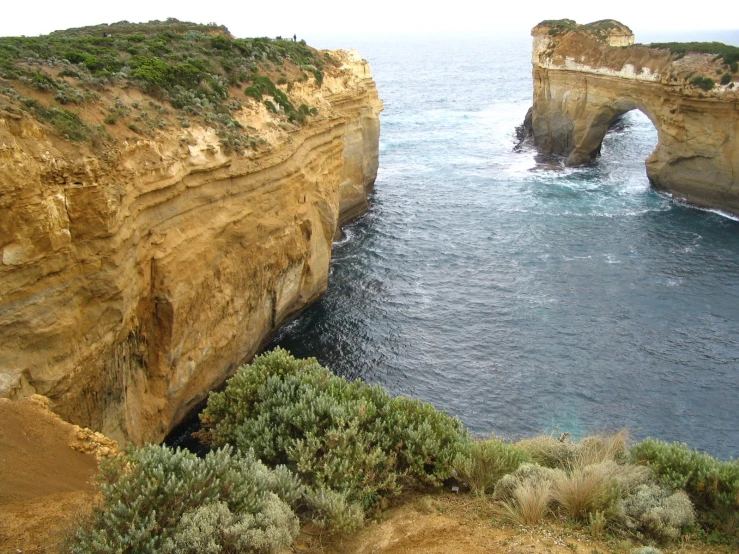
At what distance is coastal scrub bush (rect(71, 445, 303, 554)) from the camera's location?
26.2 ft

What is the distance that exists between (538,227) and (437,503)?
31375 millimetres

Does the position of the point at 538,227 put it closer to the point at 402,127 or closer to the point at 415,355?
the point at 415,355

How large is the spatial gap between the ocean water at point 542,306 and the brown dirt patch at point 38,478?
1430 centimetres

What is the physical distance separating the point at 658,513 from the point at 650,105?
4337 centimetres

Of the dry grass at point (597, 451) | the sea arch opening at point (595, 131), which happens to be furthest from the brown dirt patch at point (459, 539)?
the sea arch opening at point (595, 131)

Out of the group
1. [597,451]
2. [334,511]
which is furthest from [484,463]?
[334,511]

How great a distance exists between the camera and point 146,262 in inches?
704

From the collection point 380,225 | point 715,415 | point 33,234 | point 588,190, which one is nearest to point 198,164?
point 33,234

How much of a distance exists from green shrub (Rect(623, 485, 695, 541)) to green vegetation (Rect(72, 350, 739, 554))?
0.9 inches

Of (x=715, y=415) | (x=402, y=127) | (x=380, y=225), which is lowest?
(x=715, y=415)

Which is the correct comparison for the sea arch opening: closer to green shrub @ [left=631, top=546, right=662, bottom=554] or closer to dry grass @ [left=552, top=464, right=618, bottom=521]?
dry grass @ [left=552, top=464, right=618, bottom=521]

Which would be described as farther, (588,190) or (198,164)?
(588,190)

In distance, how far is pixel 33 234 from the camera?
1403cm

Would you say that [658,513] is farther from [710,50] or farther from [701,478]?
[710,50]
